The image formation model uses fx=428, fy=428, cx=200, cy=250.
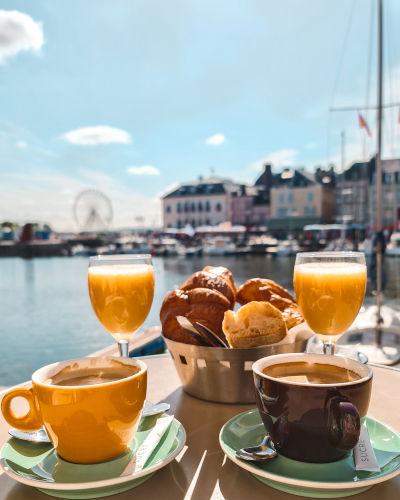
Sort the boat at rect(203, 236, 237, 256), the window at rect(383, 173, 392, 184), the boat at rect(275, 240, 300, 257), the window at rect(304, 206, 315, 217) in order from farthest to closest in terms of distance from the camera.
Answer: the window at rect(304, 206, 315, 217) → the window at rect(383, 173, 392, 184) → the boat at rect(203, 236, 237, 256) → the boat at rect(275, 240, 300, 257)

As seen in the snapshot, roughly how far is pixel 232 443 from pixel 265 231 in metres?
41.3

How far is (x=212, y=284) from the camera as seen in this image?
3.92 ft

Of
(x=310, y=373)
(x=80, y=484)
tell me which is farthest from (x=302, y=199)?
(x=80, y=484)

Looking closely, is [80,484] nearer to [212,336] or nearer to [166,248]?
[212,336]

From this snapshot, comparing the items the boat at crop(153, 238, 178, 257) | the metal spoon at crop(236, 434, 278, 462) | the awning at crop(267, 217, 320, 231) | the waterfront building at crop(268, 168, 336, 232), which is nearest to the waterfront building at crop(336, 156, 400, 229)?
the waterfront building at crop(268, 168, 336, 232)

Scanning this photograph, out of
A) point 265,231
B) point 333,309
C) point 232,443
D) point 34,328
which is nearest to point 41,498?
point 232,443

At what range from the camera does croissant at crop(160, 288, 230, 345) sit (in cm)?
110

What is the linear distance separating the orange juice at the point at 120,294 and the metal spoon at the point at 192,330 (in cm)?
17

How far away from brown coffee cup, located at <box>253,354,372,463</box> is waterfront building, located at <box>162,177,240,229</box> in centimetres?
4499

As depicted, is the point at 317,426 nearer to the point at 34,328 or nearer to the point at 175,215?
the point at 34,328

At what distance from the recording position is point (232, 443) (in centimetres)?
71

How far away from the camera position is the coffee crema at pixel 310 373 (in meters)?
→ 0.71

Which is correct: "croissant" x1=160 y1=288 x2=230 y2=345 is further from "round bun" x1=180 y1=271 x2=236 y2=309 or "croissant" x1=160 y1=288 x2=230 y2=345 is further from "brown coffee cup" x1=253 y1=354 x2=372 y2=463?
"brown coffee cup" x1=253 y1=354 x2=372 y2=463

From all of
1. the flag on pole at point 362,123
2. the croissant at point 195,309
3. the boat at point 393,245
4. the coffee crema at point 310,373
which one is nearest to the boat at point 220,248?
the boat at point 393,245
